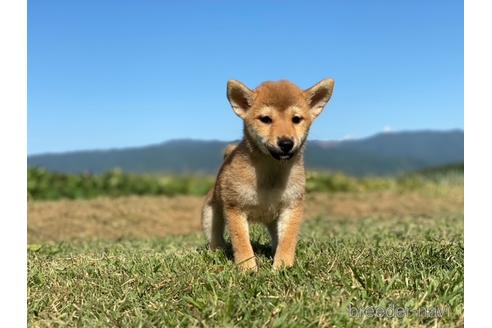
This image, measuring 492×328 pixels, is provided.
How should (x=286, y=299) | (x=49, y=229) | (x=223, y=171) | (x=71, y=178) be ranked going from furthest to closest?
(x=71, y=178)
(x=49, y=229)
(x=223, y=171)
(x=286, y=299)

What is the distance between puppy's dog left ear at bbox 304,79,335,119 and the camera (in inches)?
188

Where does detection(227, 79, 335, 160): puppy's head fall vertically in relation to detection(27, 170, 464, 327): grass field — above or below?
above

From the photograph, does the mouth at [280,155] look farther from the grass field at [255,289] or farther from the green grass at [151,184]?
the green grass at [151,184]

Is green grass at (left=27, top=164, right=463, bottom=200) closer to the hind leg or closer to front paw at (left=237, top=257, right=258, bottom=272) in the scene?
the hind leg

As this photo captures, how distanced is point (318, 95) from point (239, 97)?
70 cm

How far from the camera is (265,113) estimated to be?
459 centimetres

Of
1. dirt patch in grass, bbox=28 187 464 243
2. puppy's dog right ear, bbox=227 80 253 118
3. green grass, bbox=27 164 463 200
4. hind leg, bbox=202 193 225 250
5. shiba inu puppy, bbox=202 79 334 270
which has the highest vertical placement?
puppy's dog right ear, bbox=227 80 253 118

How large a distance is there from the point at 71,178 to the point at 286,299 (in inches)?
592

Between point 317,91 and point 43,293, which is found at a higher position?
point 317,91

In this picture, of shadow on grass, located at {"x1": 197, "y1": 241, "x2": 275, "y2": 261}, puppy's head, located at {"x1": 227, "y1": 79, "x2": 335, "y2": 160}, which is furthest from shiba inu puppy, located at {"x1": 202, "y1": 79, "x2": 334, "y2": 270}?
shadow on grass, located at {"x1": 197, "y1": 241, "x2": 275, "y2": 261}

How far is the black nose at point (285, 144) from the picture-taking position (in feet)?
14.4

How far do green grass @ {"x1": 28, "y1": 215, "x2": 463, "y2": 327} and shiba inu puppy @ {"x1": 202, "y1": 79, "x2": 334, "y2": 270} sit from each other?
0.86 ft
